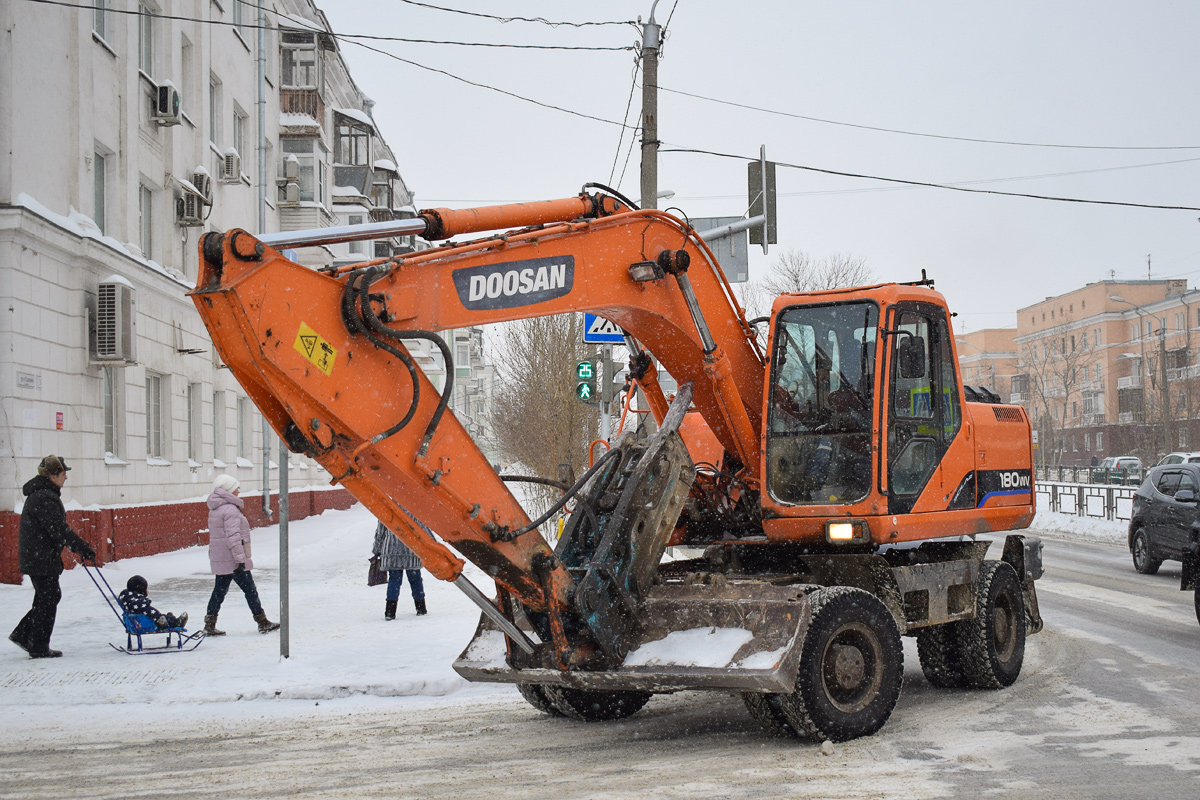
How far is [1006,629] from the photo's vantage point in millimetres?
8586

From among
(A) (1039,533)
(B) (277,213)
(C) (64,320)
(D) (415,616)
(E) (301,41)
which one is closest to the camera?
(D) (415,616)

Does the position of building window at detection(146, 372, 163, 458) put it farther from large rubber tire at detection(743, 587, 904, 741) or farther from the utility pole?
large rubber tire at detection(743, 587, 904, 741)

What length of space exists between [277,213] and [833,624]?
25.9 metres

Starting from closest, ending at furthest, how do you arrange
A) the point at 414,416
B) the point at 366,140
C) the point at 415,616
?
the point at 414,416 < the point at 415,616 < the point at 366,140

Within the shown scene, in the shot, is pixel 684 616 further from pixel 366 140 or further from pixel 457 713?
pixel 366 140

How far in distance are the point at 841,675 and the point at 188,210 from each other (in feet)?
58.7

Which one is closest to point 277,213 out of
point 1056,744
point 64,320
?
point 64,320

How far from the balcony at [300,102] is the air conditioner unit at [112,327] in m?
16.9

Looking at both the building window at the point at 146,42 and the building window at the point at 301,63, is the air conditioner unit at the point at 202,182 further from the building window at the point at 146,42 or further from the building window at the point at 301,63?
the building window at the point at 301,63

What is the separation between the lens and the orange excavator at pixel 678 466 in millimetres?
5293

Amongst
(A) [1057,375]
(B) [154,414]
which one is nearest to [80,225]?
(B) [154,414]

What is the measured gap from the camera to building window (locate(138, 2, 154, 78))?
64.3 feet

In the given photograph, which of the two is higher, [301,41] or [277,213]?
[301,41]

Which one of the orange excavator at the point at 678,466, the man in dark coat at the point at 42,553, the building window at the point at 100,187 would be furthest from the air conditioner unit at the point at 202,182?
the orange excavator at the point at 678,466
